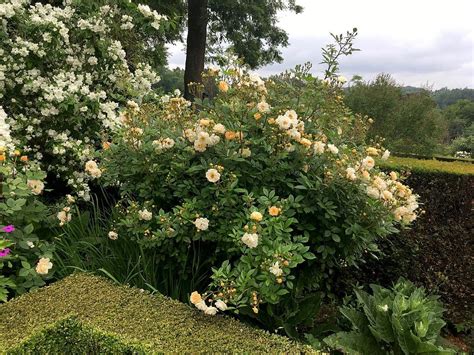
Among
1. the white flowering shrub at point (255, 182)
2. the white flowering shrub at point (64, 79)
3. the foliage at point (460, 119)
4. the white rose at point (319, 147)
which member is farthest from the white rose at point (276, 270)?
the foliage at point (460, 119)

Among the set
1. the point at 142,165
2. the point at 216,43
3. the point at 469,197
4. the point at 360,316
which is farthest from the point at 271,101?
the point at 216,43

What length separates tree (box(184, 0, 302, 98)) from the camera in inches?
417

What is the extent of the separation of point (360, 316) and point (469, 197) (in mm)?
3001

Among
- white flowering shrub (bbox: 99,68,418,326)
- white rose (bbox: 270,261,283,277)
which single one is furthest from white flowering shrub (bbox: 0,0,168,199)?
white rose (bbox: 270,261,283,277)

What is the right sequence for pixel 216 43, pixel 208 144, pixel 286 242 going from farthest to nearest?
pixel 216 43 < pixel 208 144 < pixel 286 242

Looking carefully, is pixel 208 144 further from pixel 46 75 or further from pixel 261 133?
pixel 46 75

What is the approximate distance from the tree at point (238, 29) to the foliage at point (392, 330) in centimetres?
872

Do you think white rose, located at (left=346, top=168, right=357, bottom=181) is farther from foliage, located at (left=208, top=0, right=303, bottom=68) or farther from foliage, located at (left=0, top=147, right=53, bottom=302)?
foliage, located at (left=208, top=0, right=303, bottom=68)

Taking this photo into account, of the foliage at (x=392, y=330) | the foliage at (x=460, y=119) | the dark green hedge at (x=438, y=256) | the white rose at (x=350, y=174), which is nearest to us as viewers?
the foliage at (x=392, y=330)

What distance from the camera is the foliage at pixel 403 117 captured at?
1420 centimetres

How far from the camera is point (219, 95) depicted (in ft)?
10.2

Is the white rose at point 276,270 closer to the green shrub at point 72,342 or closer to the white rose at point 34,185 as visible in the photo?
the green shrub at point 72,342

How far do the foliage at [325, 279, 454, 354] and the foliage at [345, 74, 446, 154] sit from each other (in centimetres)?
1164

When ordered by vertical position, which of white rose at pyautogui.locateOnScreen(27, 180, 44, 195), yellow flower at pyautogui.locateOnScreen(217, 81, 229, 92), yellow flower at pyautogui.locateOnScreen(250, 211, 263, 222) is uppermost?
yellow flower at pyautogui.locateOnScreen(217, 81, 229, 92)
